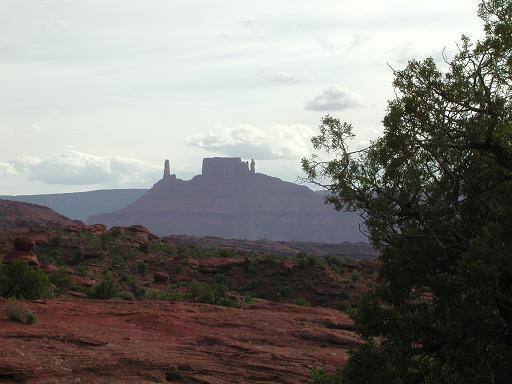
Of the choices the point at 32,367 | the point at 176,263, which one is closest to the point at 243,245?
the point at 176,263

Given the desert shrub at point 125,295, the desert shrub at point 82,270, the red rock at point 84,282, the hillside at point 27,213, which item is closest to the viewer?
the desert shrub at point 125,295

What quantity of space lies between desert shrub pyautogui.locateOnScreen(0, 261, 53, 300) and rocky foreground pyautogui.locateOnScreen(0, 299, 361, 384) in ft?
6.06

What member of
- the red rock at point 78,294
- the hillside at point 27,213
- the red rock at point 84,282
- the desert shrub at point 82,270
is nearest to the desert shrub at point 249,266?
the desert shrub at point 82,270

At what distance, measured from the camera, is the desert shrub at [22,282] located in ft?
77.8

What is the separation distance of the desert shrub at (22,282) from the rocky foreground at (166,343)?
1.85 m

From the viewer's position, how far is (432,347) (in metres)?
9.98

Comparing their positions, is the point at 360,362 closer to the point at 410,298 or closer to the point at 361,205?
the point at 410,298

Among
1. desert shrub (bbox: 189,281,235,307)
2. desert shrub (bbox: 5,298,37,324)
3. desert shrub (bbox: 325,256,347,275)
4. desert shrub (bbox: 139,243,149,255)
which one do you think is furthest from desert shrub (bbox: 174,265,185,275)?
desert shrub (bbox: 5,298,37,324)

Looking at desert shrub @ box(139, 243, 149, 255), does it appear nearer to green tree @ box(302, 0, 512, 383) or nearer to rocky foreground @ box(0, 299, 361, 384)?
rocky foreground @ box(0, 299, 361, 384)

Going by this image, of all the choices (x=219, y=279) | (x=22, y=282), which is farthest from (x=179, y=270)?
(x=22, y=282)

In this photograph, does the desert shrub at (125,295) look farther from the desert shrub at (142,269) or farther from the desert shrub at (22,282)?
the desert shrub at (142,269)

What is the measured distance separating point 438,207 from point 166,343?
1035 cm

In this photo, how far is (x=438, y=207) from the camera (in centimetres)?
950

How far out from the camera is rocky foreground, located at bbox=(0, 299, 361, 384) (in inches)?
555
